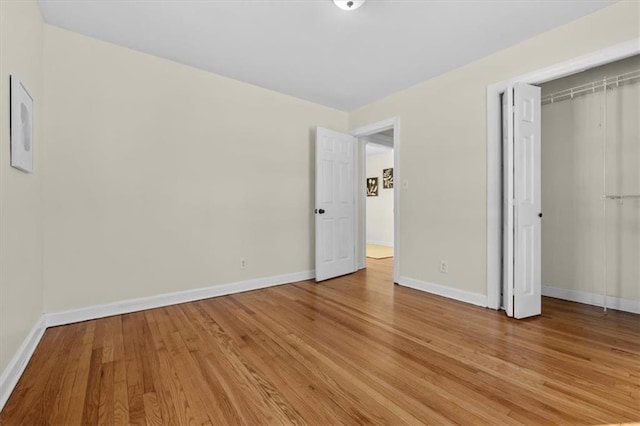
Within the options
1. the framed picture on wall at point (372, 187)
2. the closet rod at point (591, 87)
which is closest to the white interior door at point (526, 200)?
the closet rod at point (591, 87)

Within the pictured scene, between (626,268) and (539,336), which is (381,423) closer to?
(539,336)

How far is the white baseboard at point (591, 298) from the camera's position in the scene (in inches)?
105

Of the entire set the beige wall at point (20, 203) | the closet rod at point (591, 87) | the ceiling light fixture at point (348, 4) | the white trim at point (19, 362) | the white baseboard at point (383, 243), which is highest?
the ceiling light fixture at point (348, 4)

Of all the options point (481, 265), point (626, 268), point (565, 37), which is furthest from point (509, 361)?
point (565, 37)

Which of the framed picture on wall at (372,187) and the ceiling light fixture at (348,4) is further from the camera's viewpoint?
the framed picture on wall at (372,187)

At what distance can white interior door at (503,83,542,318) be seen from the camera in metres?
2.58

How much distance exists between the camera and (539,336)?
219cm

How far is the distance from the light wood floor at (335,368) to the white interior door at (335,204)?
1.32 m

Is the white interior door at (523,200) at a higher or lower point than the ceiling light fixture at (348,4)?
lower

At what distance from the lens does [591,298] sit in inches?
115

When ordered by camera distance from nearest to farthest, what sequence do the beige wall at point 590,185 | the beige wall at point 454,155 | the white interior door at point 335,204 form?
the beige wall at point 454,155, the beige wall at point 590,185, the white interior door at point 335,204

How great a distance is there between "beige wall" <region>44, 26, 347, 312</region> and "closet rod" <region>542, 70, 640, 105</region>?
3015 millimetres

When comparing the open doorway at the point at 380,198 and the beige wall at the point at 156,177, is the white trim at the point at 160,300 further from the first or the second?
the open doorway at the point at 380,198

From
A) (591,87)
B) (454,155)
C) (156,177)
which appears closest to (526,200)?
(454,155)
